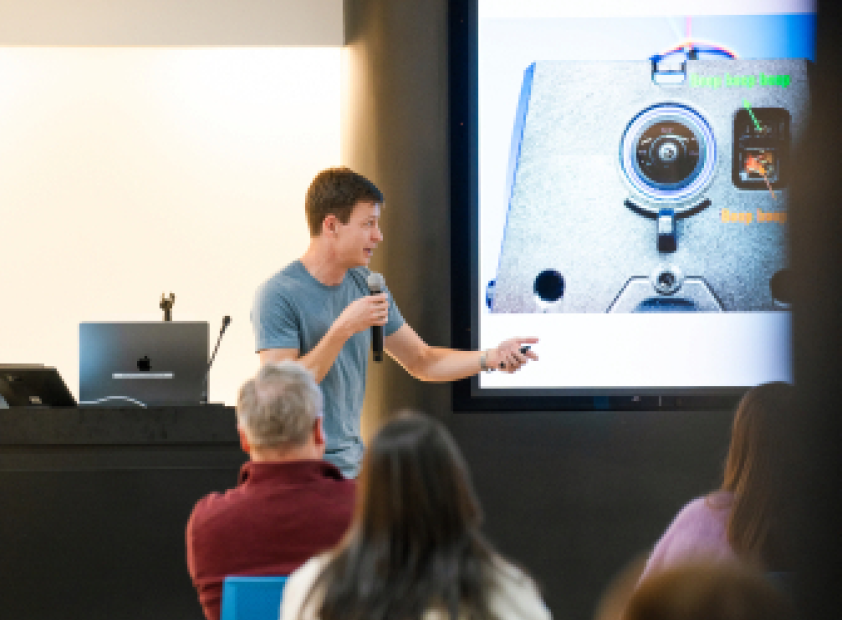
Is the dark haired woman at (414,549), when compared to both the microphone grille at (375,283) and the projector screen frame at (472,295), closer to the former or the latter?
the microphone grille at (375,283)

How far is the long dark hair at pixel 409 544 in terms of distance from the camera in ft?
3.60

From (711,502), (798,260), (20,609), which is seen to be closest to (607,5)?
(711,502)

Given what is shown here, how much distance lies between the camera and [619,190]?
10.9 ft

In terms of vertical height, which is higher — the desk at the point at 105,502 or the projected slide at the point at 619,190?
the projected slide at the point at 619,190

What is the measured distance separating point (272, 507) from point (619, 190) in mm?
2223

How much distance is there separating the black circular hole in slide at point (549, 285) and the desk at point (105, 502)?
4.06 ft

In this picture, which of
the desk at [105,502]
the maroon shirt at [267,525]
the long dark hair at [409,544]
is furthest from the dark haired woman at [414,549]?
the desk at [105,502]

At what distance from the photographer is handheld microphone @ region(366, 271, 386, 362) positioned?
261cm

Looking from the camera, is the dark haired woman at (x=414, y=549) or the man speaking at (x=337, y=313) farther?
the man speaking at (x=337, y=313)

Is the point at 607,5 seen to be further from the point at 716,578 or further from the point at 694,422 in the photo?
the point at 716,578

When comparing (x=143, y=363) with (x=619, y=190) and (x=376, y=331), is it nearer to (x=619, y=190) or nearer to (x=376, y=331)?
(x=376, y=331)

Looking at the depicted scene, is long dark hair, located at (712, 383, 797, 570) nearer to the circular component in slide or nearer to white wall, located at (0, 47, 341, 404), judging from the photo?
the circular component in slide

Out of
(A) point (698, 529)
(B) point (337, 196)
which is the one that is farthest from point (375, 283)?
(A) point (698, 529)

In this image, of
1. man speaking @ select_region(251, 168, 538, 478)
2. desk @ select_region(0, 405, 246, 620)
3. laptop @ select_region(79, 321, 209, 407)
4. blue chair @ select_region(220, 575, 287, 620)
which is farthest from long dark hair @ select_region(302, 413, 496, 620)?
laptop @ select_region(79, 321, 209, 407)
